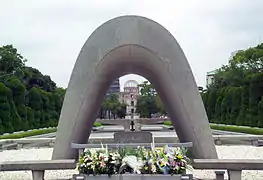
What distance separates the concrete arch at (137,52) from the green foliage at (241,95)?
1526 cm

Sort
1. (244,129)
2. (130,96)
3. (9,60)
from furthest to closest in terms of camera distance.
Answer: (130,96)
(9,60)
(244,129)

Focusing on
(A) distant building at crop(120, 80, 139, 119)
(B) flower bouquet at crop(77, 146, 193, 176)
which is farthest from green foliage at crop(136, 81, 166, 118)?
(B) flower bouquet at crop(77, 146, 193, 176)

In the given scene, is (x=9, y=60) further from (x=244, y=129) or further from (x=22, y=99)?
(x=244, y=129)

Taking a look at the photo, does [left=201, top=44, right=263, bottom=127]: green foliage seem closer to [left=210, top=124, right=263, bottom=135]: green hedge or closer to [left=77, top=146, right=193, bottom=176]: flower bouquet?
[left=210, top=124, right=263, bottom=135]: green hedge

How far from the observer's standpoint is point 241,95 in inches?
998

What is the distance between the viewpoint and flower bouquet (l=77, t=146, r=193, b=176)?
448 centimetres

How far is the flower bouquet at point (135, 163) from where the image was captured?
4.48m

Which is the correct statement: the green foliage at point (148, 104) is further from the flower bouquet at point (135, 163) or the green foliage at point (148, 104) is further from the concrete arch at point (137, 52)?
the flower bouquet at point (135, 163)

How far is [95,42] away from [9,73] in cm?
3016

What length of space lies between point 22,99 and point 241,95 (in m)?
14.4

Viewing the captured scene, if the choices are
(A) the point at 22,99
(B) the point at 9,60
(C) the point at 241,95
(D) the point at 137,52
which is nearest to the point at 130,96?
(B) the point at 9,60

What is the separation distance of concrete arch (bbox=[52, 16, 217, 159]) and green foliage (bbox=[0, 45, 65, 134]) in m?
13.5

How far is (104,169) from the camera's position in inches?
180

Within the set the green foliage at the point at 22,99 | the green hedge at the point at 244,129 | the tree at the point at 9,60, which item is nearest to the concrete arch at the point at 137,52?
the green hedge at the point at 244,129
